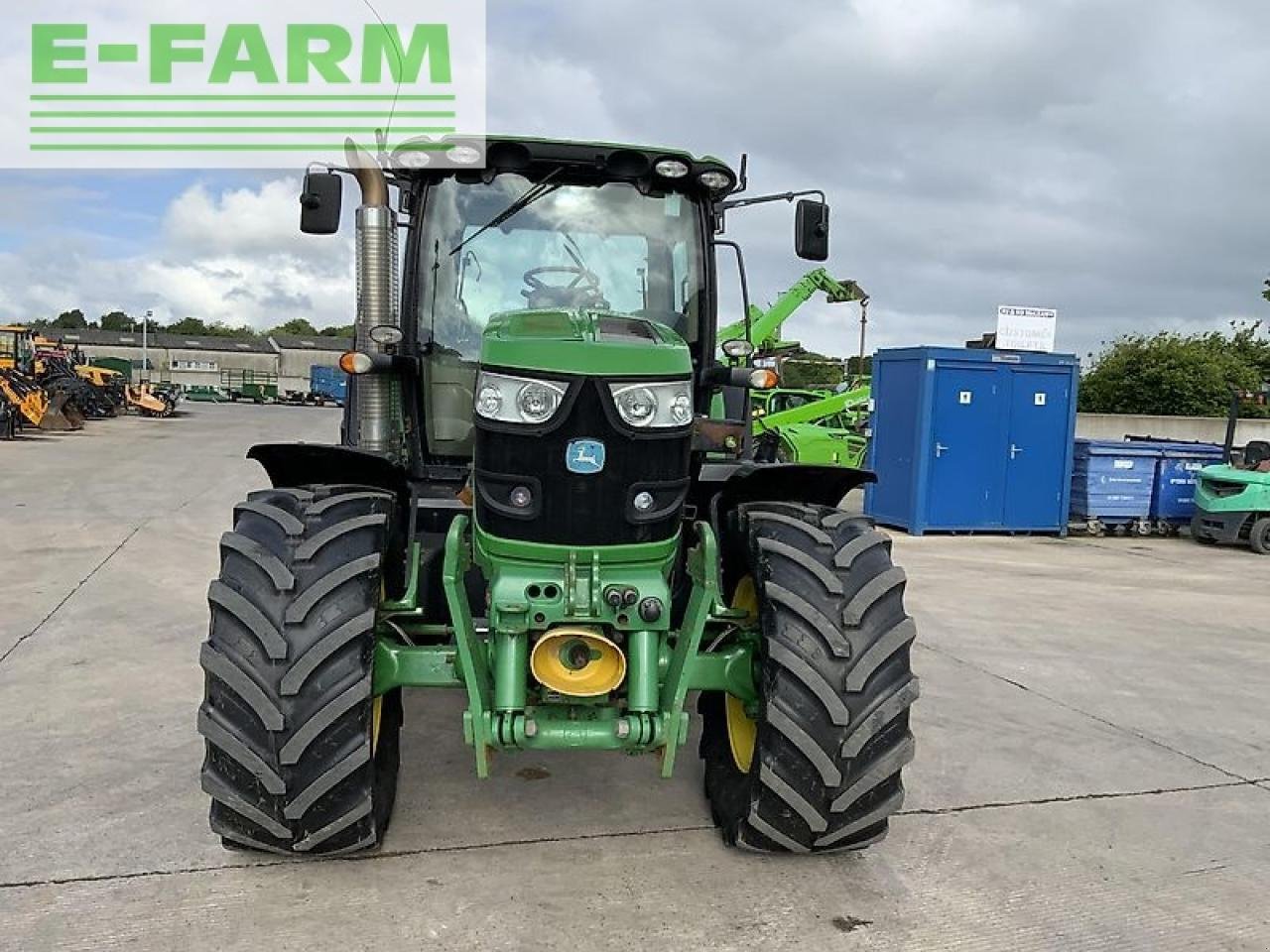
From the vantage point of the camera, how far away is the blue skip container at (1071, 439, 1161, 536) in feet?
43.2

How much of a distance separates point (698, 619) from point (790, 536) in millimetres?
438

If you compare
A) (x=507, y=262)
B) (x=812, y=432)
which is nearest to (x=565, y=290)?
(x=507, y=262)

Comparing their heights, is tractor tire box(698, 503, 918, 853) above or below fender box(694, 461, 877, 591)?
below

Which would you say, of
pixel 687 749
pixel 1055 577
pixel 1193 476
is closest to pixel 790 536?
pixel 687 749

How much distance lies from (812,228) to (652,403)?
6.26ft

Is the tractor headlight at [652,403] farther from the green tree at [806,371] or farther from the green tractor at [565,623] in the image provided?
the green tree at [806,371]

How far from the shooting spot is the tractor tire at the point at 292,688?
294 centimetres

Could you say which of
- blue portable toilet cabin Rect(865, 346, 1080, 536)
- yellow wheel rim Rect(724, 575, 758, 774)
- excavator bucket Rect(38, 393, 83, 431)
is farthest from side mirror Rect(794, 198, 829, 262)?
excavator bucket Rect(38, 393, 83, 431)

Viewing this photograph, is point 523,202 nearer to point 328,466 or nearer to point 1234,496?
point 328,466

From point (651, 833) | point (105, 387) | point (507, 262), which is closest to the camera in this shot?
point (651, 833)

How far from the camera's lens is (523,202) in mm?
3965

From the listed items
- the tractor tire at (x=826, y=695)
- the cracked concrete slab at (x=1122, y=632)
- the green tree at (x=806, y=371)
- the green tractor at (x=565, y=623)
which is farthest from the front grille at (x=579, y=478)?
the green tree at (x=806, y=371)

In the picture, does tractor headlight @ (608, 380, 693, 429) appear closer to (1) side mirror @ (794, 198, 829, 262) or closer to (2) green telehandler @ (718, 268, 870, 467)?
(1) side mirror @ (794, 198, 829, 262)

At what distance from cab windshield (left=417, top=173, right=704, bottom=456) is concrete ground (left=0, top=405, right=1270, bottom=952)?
1538 millimetres
